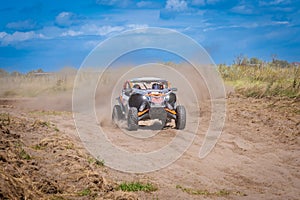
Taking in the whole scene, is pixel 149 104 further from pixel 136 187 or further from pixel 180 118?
pixel 136 187

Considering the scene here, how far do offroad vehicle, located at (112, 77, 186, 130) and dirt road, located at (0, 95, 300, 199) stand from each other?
0.63 metres

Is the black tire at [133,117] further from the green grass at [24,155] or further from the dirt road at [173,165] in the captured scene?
the green grass at [24,155]

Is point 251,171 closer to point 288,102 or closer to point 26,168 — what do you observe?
point 26,168

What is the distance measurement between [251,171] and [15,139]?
19.8ft

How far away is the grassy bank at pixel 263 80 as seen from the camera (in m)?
20.3

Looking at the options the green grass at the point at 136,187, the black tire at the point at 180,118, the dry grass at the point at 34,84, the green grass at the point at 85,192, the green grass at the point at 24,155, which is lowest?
the green grass at the point at 136,187

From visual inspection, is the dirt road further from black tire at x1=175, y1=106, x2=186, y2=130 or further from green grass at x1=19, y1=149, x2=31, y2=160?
black tire at x1=175, y1=106, x2=186, y2=130

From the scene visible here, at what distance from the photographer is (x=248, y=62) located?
31.5 meters

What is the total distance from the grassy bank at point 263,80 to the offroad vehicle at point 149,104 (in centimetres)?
633

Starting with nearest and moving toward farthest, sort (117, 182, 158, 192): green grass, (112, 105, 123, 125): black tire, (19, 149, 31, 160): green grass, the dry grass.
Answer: (117, 182, 158, 192): green grass < (19, 149, 31, 160): green grass < (112, 105, 123, 125): black tire < the dry grass

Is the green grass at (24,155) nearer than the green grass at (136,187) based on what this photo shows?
No

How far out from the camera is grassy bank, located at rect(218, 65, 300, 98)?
20312 mm

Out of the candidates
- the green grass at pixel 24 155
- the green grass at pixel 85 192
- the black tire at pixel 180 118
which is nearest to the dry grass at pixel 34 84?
the black tire at pixel 180 118

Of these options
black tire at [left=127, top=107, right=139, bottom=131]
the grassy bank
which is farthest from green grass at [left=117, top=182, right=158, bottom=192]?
the grassy bank
